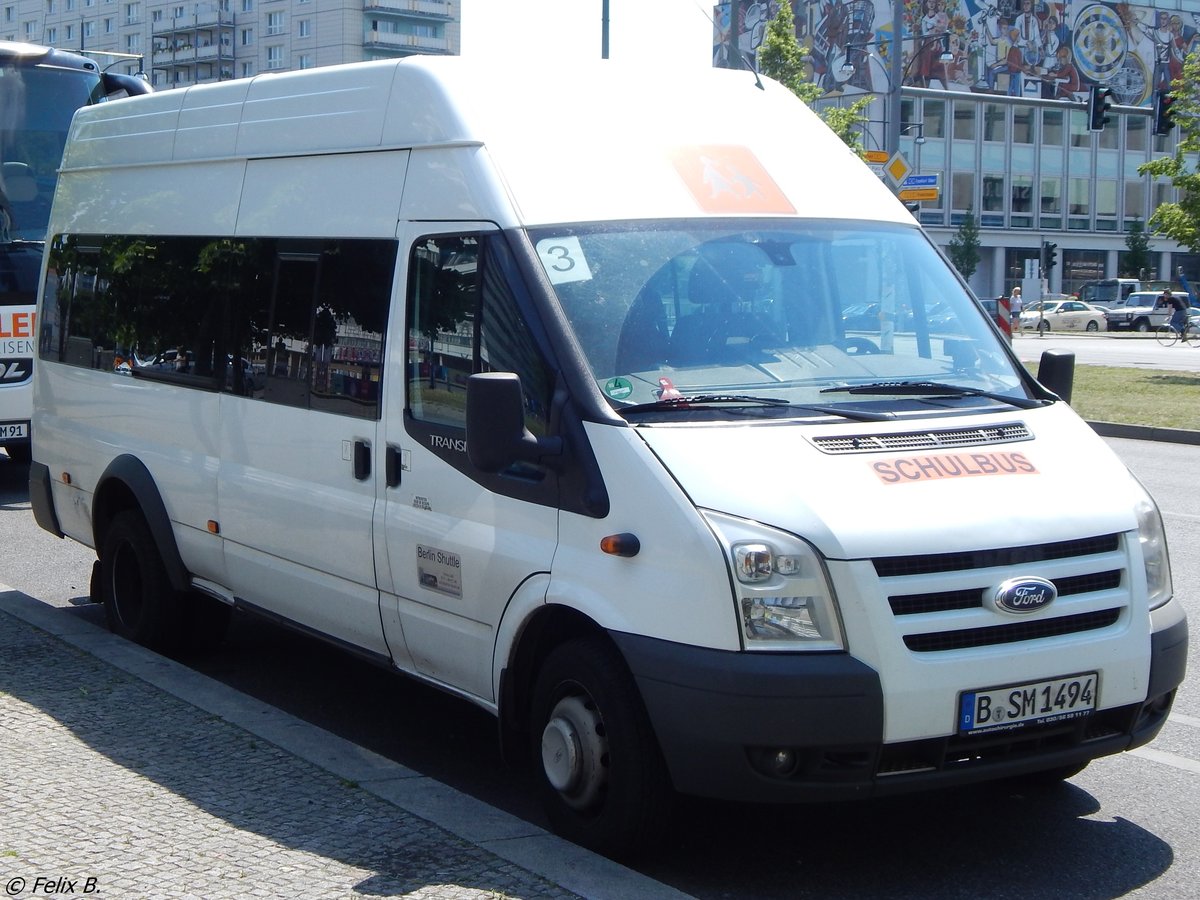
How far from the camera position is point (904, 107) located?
275ft

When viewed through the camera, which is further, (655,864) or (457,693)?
(457,693)

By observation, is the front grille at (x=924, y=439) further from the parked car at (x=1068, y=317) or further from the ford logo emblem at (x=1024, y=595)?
the parked car at (x=1068, y=317)

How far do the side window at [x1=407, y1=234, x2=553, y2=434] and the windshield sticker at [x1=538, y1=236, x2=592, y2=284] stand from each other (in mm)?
108

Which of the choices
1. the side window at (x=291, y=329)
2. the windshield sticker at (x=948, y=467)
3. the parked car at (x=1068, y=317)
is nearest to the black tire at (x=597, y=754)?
the windshield sticker at (x=948, y=467)

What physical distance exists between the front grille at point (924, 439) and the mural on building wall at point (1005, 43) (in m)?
79.2

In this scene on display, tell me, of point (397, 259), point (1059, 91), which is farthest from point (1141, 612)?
point (1059, 91)

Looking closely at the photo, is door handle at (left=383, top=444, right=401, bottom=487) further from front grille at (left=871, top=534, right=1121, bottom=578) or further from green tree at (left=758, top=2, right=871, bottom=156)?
green tree at (left=758, top=2, right=871, bottom=156)

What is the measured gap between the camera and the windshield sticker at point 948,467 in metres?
4.55

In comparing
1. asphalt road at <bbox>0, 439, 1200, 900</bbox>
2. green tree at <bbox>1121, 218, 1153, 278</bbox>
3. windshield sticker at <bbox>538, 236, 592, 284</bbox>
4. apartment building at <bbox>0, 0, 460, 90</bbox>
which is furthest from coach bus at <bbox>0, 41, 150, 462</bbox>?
apartment building at <bbox>0, 0, 460, 90</bbox>

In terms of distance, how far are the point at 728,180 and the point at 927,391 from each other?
104 cm

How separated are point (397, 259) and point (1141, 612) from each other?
2.80m

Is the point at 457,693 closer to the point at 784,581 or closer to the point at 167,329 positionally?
the point at 784,581

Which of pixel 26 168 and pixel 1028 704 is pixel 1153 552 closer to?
pixel 1028 704

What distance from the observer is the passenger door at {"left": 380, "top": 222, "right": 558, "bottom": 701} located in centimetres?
500
